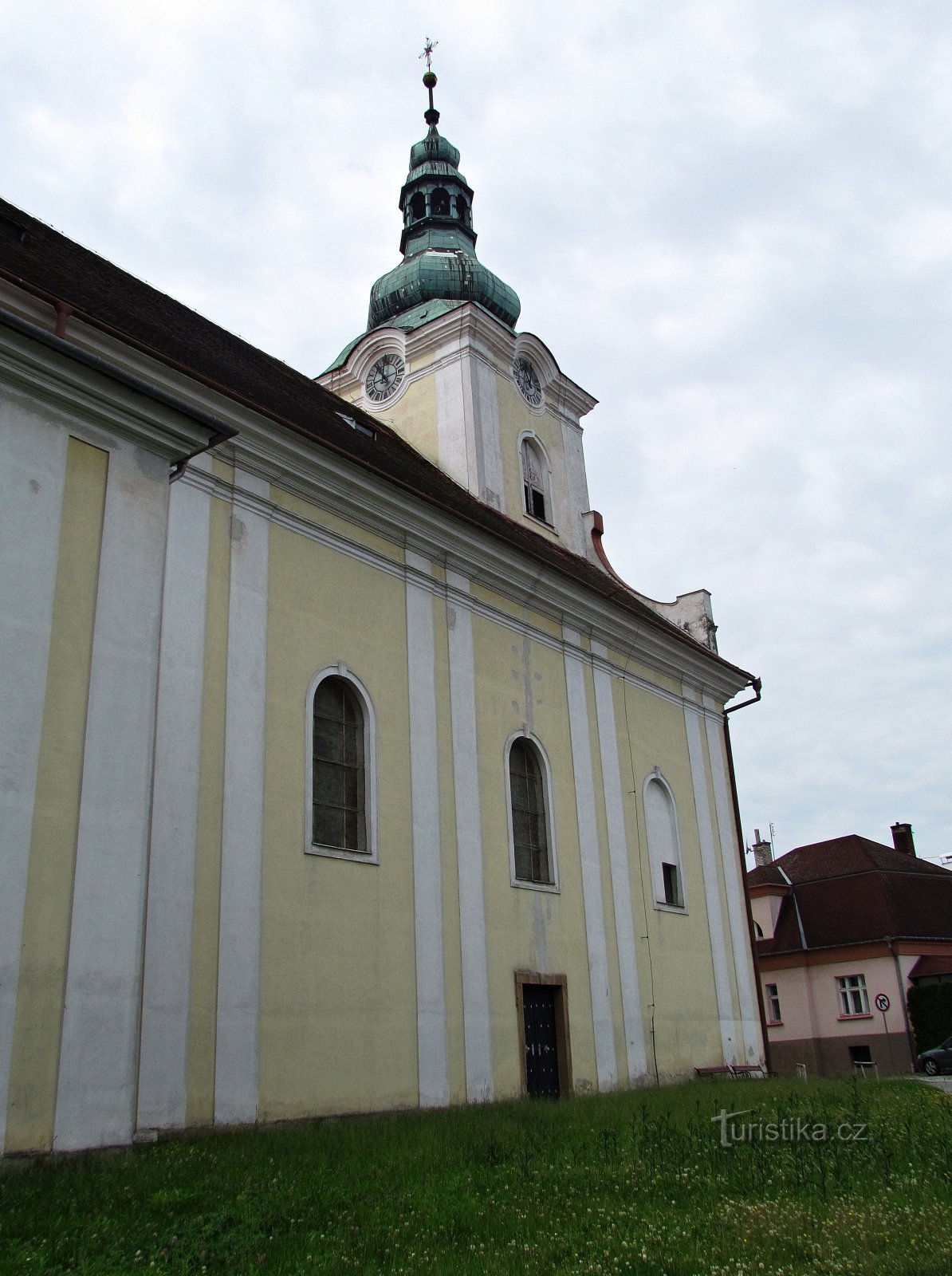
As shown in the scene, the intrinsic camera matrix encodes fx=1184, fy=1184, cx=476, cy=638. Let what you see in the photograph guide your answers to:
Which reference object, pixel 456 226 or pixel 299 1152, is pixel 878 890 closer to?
pixel 456 226

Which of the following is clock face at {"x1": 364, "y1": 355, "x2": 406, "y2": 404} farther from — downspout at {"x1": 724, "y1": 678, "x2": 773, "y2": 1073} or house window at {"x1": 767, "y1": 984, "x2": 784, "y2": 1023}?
house window at {"x1": 767, "y1": 984, "x2": 784, "y2": 1023}

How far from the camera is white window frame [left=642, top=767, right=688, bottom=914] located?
667 inches

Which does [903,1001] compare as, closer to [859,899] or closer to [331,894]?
[859,899]

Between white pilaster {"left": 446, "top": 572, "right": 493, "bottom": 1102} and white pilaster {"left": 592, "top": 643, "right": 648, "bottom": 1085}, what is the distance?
300 cm

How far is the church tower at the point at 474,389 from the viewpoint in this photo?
63.0ft

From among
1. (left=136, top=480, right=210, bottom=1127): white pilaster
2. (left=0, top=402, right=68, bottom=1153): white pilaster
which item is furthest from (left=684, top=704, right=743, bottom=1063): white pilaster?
(left=0, top=402, right=68, bottom=1153): white pilaster

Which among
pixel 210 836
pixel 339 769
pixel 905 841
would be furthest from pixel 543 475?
pixel 905 841

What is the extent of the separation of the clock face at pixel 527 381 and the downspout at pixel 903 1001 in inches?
751

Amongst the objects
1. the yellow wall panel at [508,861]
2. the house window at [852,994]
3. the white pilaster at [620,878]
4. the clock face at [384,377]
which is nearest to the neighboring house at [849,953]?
the house window at [852,994]

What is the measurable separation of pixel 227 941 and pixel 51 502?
159 inches

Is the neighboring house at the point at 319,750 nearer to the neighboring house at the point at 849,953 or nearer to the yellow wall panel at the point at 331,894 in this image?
the yellow wall panel at the point at 331,894

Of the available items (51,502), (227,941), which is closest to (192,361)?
(51,502)

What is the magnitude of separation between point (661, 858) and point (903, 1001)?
1687 centimetres

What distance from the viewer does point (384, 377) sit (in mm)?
20797
